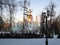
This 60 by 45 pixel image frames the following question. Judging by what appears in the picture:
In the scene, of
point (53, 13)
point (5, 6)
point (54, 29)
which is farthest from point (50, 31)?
point (5, 6)

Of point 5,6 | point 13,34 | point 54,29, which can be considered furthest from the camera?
point 54,29

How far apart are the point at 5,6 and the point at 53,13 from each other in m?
18.5

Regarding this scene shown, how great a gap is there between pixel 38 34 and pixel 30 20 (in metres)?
3.70

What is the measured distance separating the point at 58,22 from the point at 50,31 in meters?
2.27

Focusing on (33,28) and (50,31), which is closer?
(50,31)

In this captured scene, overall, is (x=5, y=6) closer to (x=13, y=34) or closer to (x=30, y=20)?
(x=13, y=34)

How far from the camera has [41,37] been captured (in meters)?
29.3

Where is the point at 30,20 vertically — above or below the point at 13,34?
above

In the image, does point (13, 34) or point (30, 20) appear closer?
point (13, 34)

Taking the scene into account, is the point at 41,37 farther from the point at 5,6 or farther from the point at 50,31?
the point at 5,6

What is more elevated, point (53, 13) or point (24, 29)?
point (53, 13)

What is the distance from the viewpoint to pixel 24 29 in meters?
30.4

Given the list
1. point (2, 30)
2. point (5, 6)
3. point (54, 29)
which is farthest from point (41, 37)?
point (5, 6)

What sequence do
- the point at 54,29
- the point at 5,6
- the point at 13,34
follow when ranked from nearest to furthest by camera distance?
the point at 5,6, the point at 13,34, the point at 54,29
